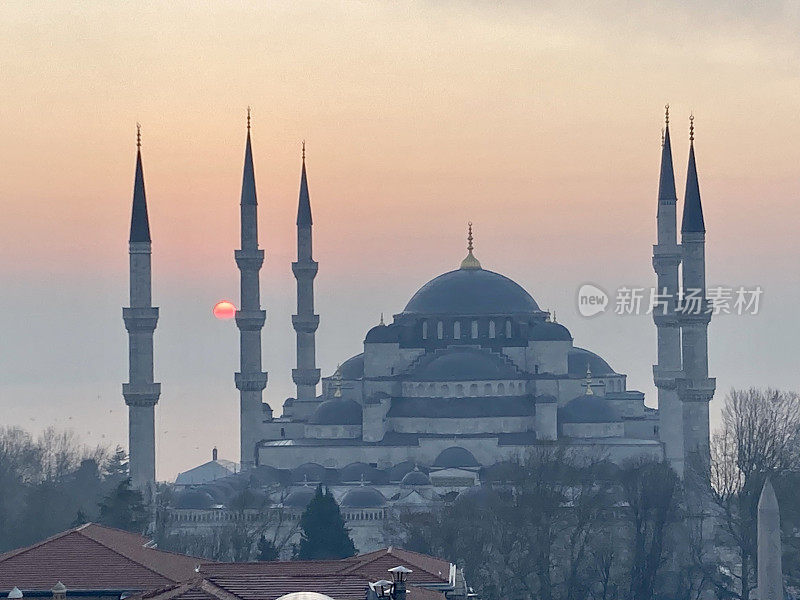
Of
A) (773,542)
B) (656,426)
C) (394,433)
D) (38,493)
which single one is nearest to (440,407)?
(394,433)

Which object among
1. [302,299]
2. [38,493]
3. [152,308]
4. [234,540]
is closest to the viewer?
[234,540]

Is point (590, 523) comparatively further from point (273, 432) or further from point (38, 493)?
point (273, 432)

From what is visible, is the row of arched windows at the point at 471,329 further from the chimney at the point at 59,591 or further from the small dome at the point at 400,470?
the chimney at the point at 59,591

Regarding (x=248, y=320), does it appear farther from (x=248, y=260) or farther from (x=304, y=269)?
(x=304, y=269)

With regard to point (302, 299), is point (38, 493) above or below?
below

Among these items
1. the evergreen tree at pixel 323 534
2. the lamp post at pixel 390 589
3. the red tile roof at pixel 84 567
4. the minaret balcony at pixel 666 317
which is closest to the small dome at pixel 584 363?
the minaret balcony at pixel 666 317

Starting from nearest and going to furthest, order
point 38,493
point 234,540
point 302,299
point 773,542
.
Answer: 1. point 773,542
2. point 234,540
3. point 38,493
4. point 302,299
